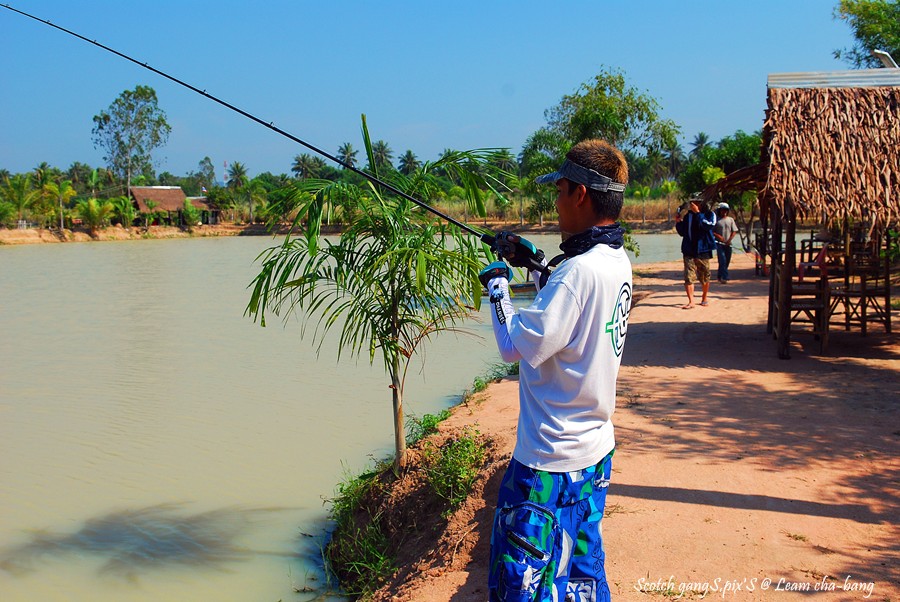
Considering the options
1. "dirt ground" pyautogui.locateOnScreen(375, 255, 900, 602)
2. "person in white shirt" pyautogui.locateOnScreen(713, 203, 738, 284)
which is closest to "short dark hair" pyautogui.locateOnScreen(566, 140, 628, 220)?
"dirt ground" pyautogui.locateOnScreen(375, 255, 900, 602)

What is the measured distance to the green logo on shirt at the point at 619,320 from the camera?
243cm

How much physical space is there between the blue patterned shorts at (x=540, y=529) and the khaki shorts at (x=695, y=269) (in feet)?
34.7

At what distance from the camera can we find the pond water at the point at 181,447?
220 inches

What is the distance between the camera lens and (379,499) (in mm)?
5617

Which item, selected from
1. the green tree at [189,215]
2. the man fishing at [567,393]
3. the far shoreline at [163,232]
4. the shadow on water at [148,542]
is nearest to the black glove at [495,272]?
the man fishing at [567,393]

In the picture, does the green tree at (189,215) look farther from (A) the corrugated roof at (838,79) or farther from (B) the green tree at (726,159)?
(A) the corrugated roof at (838,79)

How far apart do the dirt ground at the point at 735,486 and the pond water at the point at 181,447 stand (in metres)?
1.35

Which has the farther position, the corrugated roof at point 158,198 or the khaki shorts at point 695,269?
the corrugated roof at point 158,198

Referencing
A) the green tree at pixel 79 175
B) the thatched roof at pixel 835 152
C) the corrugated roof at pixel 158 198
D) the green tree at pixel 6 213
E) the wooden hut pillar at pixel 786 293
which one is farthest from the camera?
the green tree at pixel 79 175

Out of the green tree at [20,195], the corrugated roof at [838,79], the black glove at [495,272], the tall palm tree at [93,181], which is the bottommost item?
the black glove at [495,272]

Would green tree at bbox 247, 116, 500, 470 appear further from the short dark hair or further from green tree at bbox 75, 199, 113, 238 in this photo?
green tree at bbox 75, 199, 113, 238

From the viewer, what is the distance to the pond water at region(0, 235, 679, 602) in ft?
18.4

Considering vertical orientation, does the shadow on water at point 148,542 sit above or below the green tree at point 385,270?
below

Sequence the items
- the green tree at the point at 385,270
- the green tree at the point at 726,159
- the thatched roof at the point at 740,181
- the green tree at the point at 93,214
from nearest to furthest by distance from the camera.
Answer: the green tree at the point at 385,270 → the thatched roof at the point at 740,181 → the green tree at the point at 726,159 → the green tree at the point at 93,214
